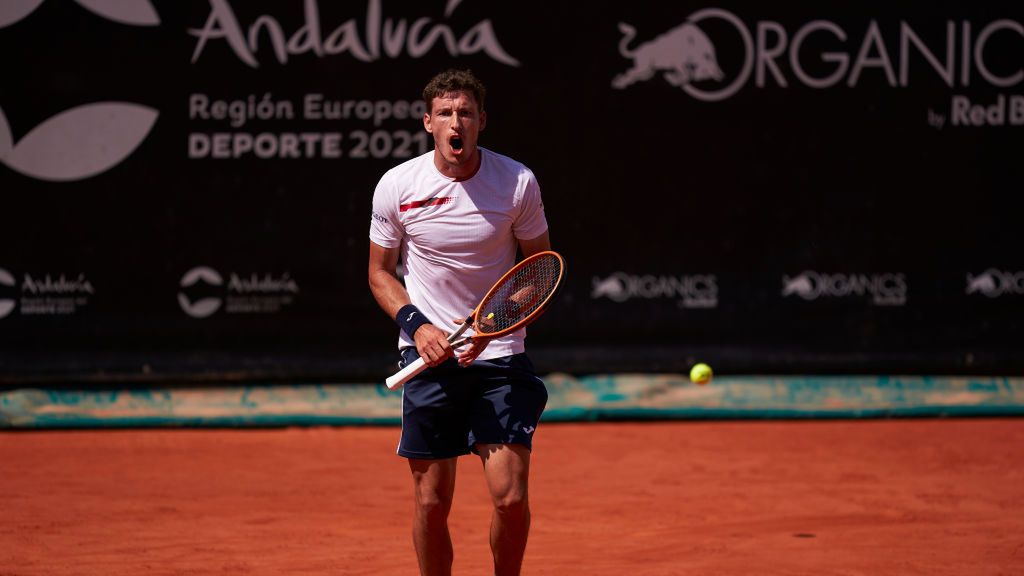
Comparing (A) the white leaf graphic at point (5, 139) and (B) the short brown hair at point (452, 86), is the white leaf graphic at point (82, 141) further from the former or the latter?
(B) the short brown hair at point (452, 86)

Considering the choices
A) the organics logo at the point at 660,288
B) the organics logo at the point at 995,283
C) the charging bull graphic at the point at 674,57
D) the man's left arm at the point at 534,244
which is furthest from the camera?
the organics logo at the point at 995,283

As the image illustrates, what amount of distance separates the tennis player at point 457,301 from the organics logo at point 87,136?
435 centimetres

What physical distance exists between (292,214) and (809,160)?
3.26m

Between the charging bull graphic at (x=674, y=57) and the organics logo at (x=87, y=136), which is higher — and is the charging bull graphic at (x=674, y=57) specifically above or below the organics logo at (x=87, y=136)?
above

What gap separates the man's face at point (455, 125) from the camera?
12.7ft

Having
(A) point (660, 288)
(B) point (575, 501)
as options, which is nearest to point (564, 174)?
(A) point (660, 288)

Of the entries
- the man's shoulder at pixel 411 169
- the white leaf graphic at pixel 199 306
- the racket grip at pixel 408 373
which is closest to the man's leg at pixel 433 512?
the racket grip at pixel 408 373

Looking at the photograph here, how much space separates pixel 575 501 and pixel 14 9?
14.7ft

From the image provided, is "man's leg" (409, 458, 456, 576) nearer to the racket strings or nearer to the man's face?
the racket strings

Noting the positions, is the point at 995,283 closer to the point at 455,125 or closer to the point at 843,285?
the point at 843,285

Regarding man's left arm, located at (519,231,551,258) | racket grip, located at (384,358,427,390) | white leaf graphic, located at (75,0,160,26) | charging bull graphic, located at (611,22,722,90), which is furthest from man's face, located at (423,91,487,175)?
white leaf graphic, located at (75,0,160,26)

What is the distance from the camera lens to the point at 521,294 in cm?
393

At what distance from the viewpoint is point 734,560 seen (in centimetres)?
500

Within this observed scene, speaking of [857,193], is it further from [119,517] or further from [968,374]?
[119,517]
